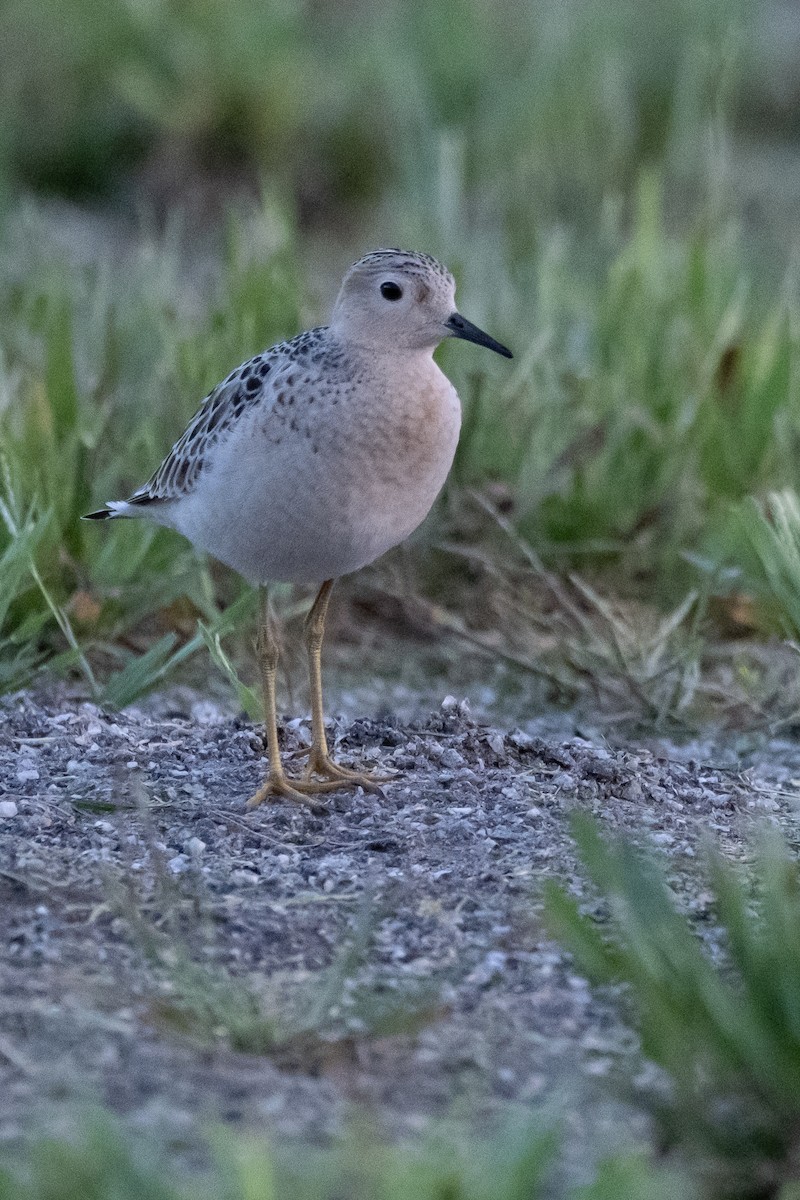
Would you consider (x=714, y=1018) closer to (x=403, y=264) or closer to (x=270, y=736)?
(x=270, y=736)

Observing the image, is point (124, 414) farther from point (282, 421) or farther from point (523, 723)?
point (282, 421)

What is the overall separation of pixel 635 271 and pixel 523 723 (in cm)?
207

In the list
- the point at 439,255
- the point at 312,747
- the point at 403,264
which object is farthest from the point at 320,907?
the point at 439,255

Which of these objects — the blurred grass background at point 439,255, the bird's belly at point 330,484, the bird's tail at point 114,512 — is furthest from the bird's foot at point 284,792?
the bird's tail at point 114,512

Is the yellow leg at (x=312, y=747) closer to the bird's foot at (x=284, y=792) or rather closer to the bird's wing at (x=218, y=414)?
the bird's foot at (x=284, y=792)

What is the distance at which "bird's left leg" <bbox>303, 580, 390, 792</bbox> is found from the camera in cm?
352

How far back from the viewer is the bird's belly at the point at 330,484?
3.35 meters

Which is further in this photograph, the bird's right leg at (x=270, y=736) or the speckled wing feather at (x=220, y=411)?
the speckled wing feather at (x=220, y=411)

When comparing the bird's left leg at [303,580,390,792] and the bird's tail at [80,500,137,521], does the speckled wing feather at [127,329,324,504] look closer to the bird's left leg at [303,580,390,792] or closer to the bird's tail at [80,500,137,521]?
the bird's tail at [80,500,137,521]

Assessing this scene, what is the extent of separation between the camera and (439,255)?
683 cm

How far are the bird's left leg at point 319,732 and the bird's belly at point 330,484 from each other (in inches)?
12.8

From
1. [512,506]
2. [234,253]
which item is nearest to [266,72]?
[234,253]

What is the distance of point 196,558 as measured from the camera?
4738 millimetres

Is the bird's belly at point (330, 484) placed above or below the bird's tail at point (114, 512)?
above
